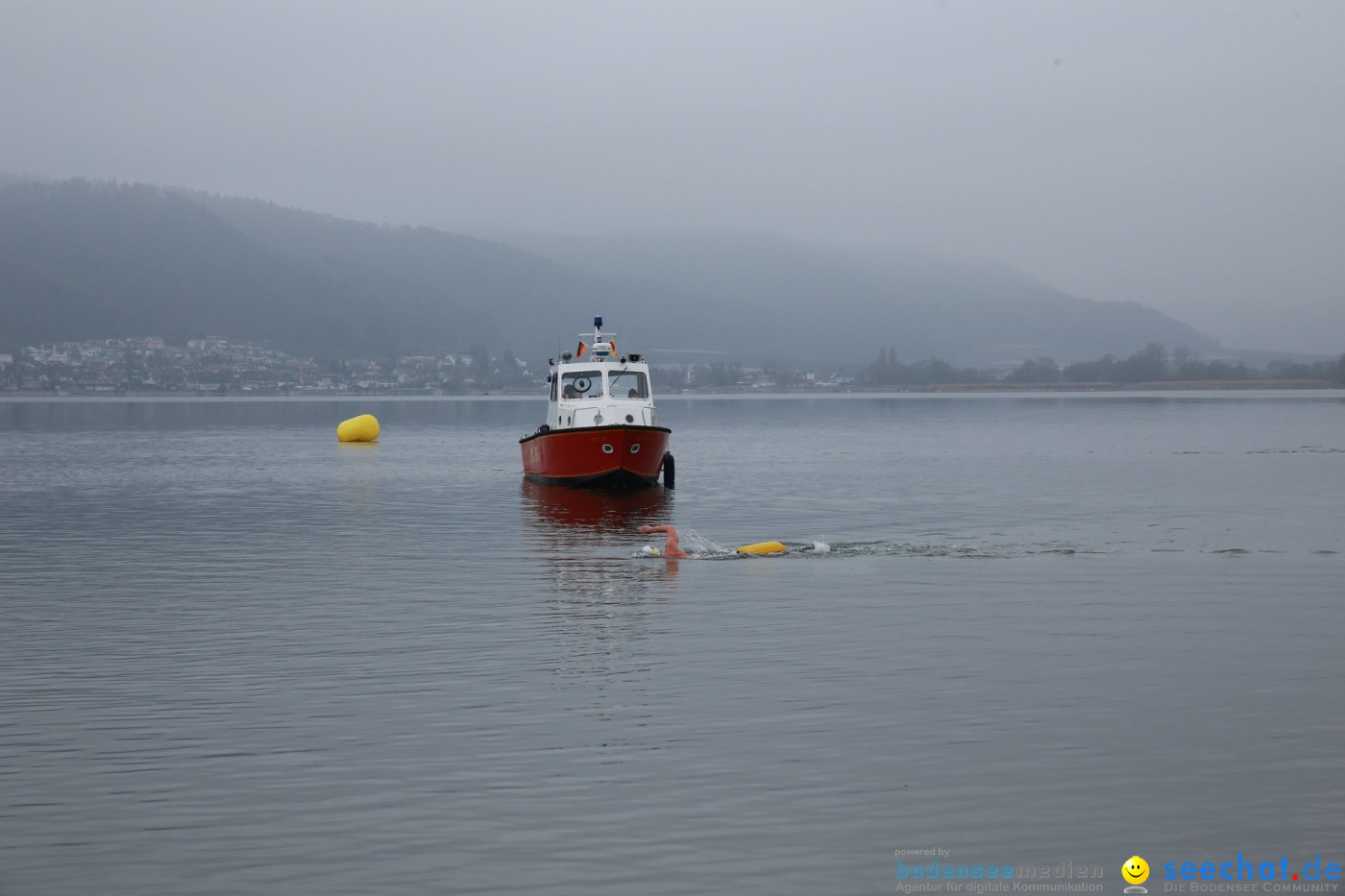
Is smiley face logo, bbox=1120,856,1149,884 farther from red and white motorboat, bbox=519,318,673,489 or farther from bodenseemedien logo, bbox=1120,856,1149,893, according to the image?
red and white motorboat, bbox=519,318,673,489

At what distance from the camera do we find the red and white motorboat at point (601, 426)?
41938 millimetres

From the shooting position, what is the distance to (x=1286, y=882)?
9359 mm

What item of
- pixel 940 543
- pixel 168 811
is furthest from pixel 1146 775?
pixel 940 543

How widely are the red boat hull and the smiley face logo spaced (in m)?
32.2

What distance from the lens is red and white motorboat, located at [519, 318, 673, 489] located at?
4194 centimetres

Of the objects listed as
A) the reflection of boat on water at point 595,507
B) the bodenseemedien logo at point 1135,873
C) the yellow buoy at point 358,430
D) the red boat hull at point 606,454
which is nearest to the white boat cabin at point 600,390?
the red boat hull at point 606,454

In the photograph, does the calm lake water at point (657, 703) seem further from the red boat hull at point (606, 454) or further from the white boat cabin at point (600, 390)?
the white boat cabin at point (600, 390)

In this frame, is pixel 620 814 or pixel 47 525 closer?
pixel 620 814

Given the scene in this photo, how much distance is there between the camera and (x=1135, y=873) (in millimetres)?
9539

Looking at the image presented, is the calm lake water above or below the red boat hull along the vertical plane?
below

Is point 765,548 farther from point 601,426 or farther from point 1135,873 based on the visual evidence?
point 1135,873

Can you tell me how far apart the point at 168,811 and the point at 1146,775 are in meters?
8.07

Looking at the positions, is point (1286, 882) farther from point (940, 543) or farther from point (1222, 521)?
point (1222, 521)

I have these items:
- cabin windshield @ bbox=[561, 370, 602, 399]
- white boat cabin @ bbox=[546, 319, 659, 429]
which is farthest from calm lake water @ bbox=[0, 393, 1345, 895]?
cabin windshield @ bbox=[561, 370, 602, 399]
